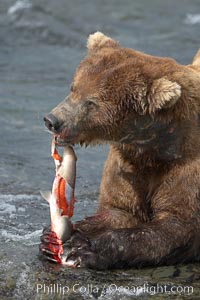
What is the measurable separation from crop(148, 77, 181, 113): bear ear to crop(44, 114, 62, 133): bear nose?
632 millimetres

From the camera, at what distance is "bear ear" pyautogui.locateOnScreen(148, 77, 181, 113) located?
6.59 metres

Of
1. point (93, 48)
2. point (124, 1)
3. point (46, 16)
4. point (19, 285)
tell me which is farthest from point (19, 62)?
point (19, 285)

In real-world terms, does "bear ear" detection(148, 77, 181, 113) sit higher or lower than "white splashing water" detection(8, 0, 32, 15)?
lower

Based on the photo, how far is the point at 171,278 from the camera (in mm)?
6652

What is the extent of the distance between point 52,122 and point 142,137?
26.8 inches

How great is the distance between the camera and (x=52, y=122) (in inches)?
257

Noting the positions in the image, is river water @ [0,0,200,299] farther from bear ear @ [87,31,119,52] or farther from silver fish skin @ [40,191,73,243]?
bear ear @ [87,31,119,52]

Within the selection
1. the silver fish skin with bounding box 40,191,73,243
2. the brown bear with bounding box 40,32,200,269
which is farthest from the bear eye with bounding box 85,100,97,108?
the silver fish skin with bounding box 40,191,73,243

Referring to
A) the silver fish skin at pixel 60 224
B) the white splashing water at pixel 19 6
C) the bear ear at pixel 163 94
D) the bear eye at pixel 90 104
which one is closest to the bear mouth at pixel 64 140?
the bear eye at pixel 90 104

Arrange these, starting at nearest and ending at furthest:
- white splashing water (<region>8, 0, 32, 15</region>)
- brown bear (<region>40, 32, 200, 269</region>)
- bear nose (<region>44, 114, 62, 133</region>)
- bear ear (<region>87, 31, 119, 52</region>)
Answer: bear nose (<region>44, 114, 62, 133</region>)
brown bear (<region>40, 32, 200, 269</region>)
bear ear (<region>87, 31, 119, 52</region>)
white splashing water (<region>8, 0, 32, 15</region>)

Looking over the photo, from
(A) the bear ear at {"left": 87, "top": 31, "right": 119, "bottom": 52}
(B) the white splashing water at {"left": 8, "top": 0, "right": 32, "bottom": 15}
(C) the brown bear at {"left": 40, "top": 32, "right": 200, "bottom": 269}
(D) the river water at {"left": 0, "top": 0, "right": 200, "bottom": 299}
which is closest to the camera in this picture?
(D) the river water at {"left": 0, "top": 0, "right": 200, "bottom": 299}

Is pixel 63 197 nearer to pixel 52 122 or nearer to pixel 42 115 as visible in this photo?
pixel 52 122

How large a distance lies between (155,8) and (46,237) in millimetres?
10289

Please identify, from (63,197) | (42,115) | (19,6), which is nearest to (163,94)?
(63,197)
